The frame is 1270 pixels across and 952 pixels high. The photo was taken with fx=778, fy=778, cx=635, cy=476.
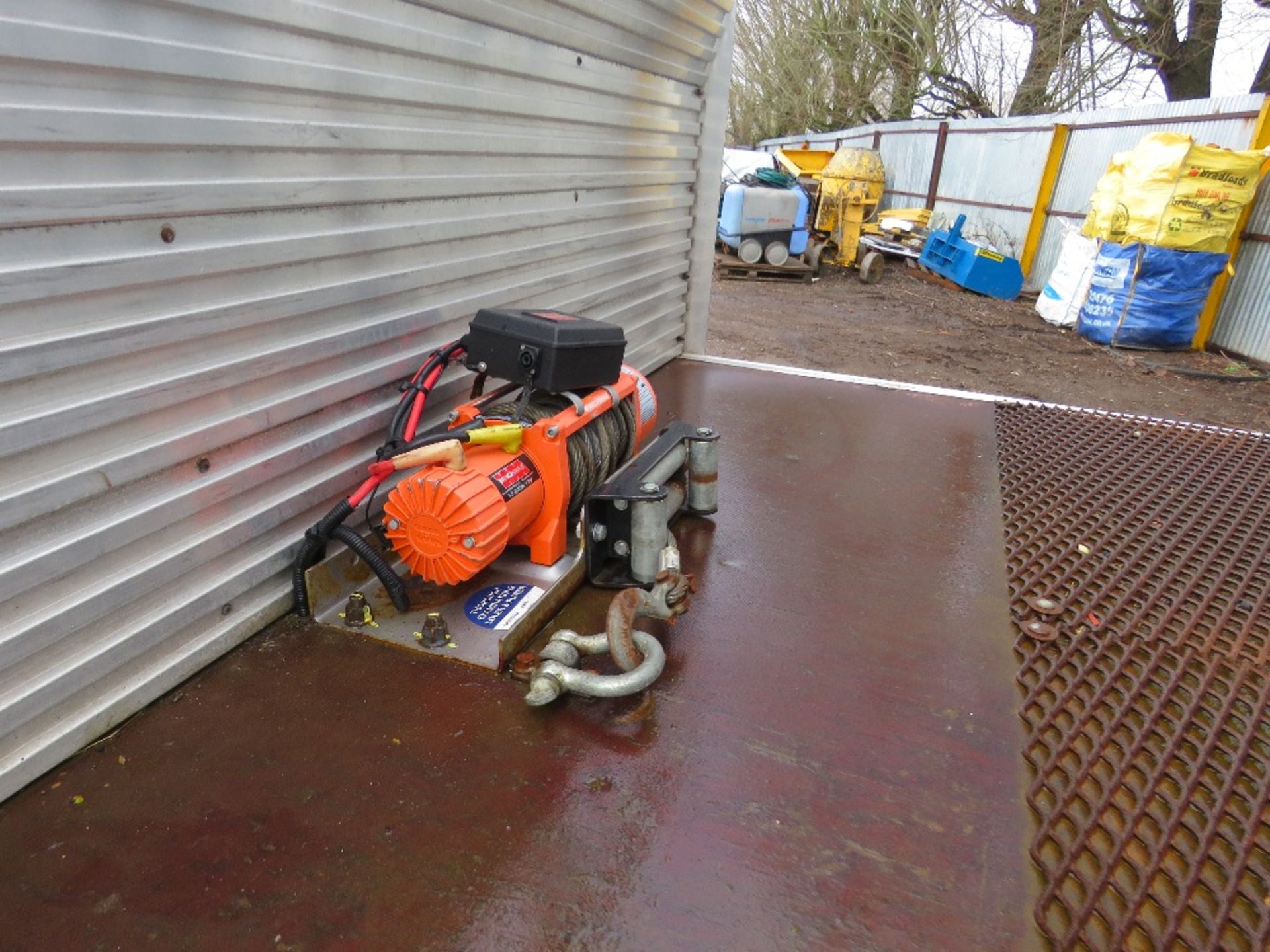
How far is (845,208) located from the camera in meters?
10.9

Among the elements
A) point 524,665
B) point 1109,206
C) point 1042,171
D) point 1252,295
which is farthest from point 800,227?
point 524,665

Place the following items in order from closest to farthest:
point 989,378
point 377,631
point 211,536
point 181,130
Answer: point 181,130
point 211,536
point 377,631
point 989,378

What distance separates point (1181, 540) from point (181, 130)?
238 centimetres

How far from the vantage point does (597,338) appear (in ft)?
5.83

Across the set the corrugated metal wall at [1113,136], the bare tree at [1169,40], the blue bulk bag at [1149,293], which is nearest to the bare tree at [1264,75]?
the bare tree at [1169,40]

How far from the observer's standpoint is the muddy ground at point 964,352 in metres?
5.93

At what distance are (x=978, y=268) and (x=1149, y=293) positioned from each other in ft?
8.55

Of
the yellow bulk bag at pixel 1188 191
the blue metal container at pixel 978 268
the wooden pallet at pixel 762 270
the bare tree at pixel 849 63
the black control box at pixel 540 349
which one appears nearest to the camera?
the black control box at pixel 540 349

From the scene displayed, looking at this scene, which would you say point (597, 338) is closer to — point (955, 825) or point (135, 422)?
point (135, 422)

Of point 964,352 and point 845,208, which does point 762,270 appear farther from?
point 964,352

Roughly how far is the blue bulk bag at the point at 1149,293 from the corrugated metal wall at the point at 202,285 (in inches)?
254

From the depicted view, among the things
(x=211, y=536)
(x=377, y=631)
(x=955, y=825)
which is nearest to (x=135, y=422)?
(x=211, y=536)

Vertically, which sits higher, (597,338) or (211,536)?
(597,338)

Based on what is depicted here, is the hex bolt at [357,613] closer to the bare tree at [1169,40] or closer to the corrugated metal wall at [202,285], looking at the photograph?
the corrugated metal wall at [202,285]
